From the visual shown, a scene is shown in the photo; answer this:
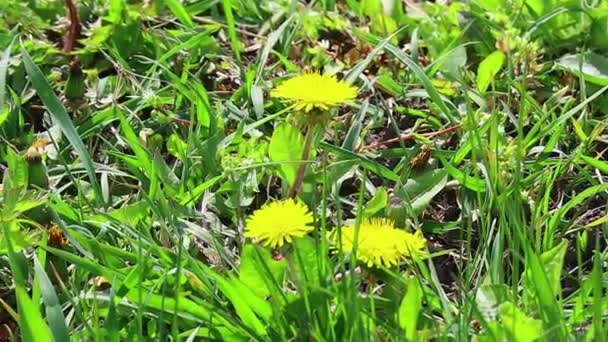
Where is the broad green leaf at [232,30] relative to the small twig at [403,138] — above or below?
above

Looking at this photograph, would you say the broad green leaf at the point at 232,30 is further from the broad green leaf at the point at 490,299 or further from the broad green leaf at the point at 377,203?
the broad green leaf at the point at 490,299

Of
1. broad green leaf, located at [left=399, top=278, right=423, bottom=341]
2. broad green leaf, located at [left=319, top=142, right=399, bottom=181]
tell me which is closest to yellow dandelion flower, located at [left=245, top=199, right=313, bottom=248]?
broad green leaf, located at [left=399, top=278, right=423, bottom=341]

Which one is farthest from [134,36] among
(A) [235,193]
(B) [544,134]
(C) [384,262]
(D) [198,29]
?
(C) [384,262]

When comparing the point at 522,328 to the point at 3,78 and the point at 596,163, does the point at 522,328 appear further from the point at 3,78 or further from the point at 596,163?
the point at 3,78

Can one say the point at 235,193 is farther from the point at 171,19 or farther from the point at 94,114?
the point at 171,19

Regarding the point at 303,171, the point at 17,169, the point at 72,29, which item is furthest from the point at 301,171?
the point at 72,29

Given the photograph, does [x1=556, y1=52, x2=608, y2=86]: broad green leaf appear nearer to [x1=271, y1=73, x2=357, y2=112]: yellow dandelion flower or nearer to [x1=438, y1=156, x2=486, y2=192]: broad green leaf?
[x1=438, y1=156, x2=486, y2=192]: broad green leaf

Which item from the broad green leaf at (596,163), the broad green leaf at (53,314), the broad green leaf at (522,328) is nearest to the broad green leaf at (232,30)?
the broad green leaf at (596,163)
